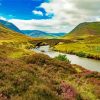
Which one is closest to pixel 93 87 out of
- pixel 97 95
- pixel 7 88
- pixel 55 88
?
pixel 97 95

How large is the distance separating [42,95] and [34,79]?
3.11m

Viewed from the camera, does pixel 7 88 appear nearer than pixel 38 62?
Yes

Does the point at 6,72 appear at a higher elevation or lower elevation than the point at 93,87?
higher

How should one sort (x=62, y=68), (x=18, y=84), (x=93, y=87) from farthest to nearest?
(x=62, y=68)
(x=93, y=87)
(x=18, y=84)

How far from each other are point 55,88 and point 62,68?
422 inches

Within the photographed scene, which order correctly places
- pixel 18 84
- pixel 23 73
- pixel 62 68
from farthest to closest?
1. pixel 62 68
2. pixel 23 73
3. pixel 18 84

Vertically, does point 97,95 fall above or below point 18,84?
below

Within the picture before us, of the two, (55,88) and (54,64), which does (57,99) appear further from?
(54,64)

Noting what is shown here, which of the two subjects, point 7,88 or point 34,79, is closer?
point 7,88

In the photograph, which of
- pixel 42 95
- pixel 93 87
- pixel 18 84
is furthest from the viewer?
pixel 93 87

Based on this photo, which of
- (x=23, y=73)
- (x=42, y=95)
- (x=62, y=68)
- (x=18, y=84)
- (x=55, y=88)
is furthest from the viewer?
(x=62, y=68)

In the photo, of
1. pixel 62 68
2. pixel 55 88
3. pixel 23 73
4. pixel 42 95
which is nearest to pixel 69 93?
pixel 55 88

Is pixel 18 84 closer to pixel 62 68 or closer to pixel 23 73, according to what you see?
pixel 23 73

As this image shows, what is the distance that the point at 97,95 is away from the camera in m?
15.8
